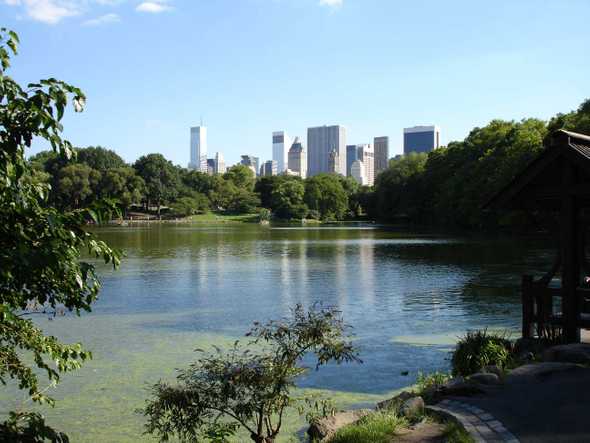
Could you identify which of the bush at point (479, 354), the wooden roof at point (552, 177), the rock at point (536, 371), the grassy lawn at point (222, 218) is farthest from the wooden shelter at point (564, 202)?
the grassy lawn at point (222, 218)

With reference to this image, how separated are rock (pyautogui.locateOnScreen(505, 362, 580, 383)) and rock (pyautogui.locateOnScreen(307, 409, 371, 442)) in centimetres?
211

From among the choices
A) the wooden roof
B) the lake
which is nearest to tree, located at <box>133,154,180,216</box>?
the lake

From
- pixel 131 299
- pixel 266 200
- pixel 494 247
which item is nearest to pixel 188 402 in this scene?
pixel 131 299

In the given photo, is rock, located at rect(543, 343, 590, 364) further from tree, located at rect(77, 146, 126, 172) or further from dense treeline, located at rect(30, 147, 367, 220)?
tree, located at rect(77, 146, 126, 172)

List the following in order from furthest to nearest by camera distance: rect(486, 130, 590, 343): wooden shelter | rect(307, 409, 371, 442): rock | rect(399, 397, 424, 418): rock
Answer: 1. rect(486, 130, 590, 343): wooden shelter
2. rect(307, 409, 371, 442): rock
3. rect(399, 397, 424, 418): rock

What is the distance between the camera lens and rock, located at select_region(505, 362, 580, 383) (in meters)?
8.25

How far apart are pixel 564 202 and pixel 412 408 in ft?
15.5

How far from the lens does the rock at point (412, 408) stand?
24.5ft

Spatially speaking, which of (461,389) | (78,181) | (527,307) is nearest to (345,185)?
(78,181)

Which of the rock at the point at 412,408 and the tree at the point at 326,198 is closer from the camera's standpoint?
the rock at the point at 412,408

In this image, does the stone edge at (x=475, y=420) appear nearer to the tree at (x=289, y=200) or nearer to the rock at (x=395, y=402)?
the rock at (x=395, y=402)

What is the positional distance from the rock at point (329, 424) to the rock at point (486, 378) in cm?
159

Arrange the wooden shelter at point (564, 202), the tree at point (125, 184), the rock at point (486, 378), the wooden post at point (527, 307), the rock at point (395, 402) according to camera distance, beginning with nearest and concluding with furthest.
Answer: the rock at point (395, 402) < the rock at point (486, 378) < the wooden shelter at point (564, 202) < the wooden post at point (527, 307) < the tree at point (125, 184)

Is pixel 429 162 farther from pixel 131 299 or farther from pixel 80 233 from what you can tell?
pixel 80 233
